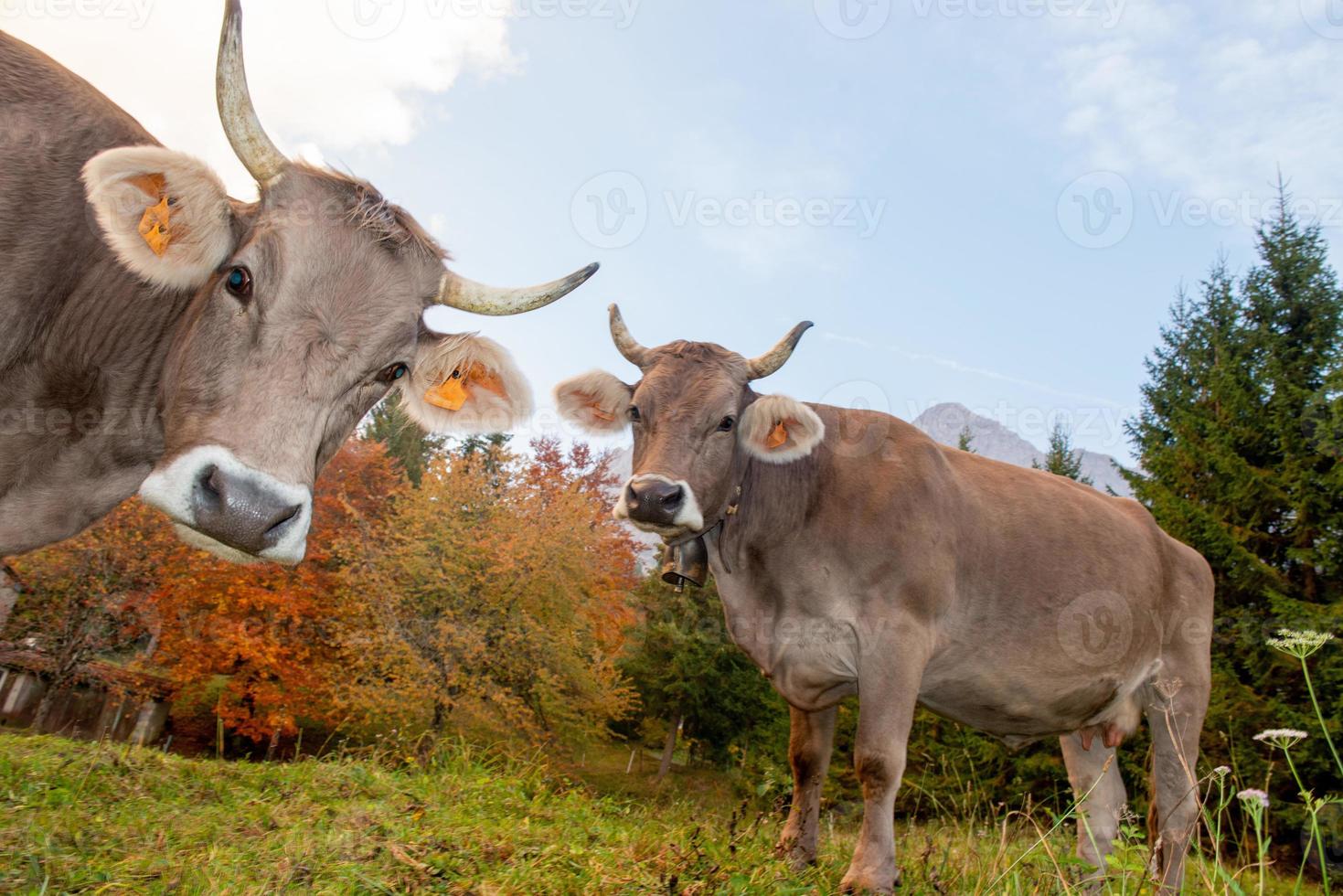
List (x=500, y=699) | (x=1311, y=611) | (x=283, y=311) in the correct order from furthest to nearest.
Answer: (x=500, y=699), (x=1311, y=611), (x=283, y=311)

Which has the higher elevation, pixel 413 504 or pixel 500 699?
pixel 413 504

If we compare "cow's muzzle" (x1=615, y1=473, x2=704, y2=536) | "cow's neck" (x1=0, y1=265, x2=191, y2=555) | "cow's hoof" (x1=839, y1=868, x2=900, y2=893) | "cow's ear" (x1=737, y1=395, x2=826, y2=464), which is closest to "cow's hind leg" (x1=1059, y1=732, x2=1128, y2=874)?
"cow's hoof" (x1=839, y1=868, x2=900, y2=893)

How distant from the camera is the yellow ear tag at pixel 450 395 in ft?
12.8

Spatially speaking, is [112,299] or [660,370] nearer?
[112,299]

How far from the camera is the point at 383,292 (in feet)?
10.4

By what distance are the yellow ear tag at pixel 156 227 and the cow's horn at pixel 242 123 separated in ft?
1.23

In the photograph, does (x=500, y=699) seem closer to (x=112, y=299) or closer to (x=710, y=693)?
(x=710, y=693)

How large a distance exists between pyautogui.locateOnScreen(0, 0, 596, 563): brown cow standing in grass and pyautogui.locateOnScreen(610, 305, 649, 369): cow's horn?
2.26 meters

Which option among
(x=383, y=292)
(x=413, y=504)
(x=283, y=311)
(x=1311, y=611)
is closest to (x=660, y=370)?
(x=383, y=292)

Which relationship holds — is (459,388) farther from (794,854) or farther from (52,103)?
(794,854)

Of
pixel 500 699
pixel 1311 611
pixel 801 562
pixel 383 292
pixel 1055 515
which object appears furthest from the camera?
pixel 500 699

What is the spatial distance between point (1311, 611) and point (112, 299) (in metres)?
16.3

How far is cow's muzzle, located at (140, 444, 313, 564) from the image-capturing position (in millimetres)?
2541

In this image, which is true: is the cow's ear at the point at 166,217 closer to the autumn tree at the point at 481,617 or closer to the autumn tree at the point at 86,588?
the autumn tree at the point at 481,617
